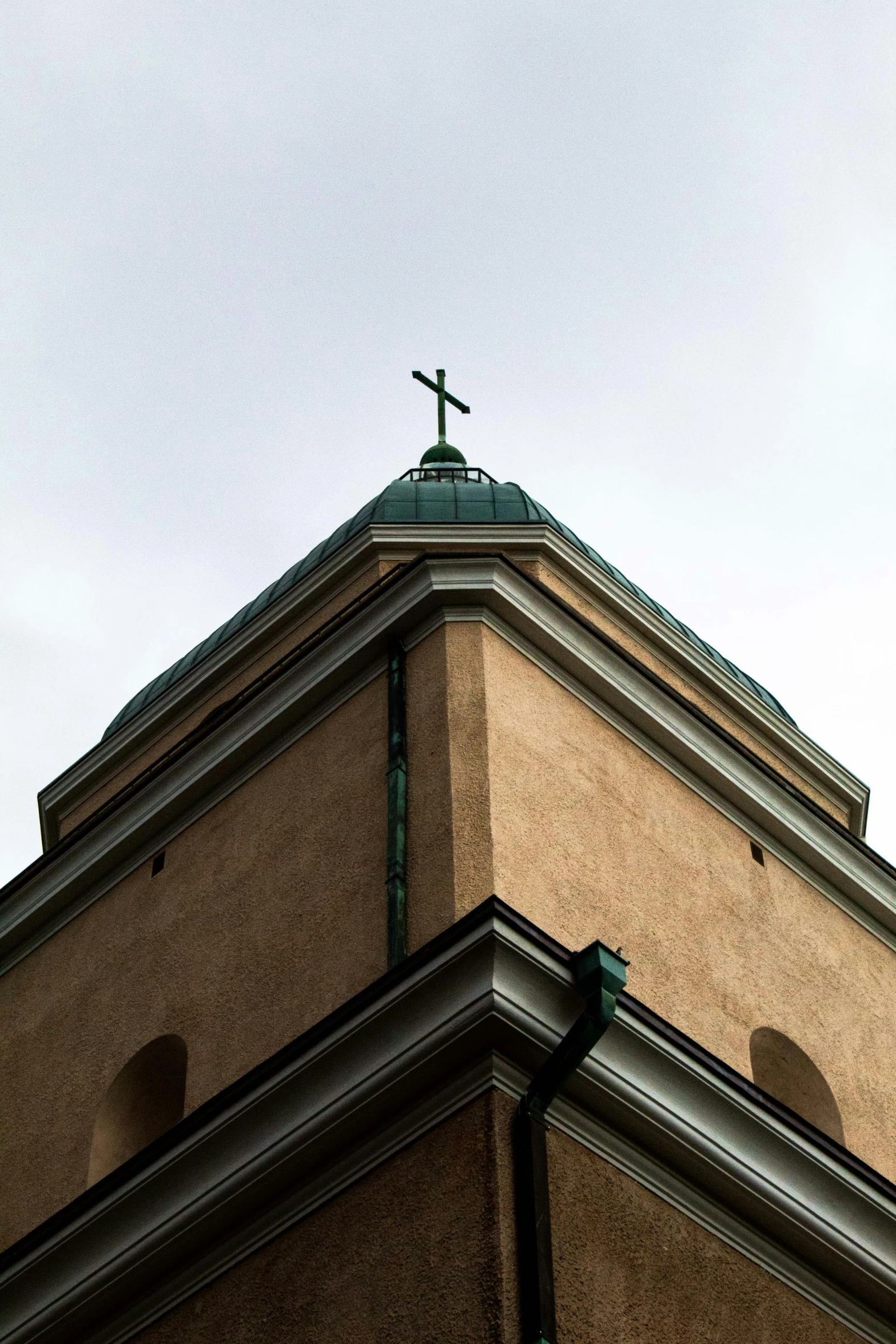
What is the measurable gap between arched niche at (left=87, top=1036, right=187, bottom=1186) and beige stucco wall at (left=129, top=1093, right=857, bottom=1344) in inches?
83.1

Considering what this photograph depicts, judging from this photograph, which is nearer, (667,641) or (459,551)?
(459,551)

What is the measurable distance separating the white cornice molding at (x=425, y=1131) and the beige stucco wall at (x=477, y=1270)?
0.34ft

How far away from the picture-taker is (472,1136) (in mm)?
7293

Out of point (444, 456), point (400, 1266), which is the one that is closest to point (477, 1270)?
point (400, 1266)

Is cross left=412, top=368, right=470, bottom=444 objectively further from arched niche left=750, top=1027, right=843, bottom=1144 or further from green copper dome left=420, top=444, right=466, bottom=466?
arched niche left=750, top=1027, right=843, bottom=1144

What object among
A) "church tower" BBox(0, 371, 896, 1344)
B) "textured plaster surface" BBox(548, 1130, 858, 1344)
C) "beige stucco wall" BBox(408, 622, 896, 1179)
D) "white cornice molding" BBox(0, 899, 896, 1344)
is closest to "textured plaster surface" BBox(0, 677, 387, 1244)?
"church tower" BBox(0, 371, 896, 1344)

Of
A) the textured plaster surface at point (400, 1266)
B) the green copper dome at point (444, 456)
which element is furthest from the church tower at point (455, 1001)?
the green copper dome at point (444, 456)

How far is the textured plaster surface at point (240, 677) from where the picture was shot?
13.5 m

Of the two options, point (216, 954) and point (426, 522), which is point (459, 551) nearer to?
point (426, 522)

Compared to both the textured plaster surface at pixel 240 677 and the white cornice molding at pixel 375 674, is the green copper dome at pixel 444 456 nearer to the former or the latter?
the textured plaster surface at pixel 240 677

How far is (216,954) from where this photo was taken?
10094mm

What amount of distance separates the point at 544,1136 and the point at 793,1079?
11.6ft

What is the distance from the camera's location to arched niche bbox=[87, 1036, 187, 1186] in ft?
33.1

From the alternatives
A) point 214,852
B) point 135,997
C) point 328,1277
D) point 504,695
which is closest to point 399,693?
point 504,695
